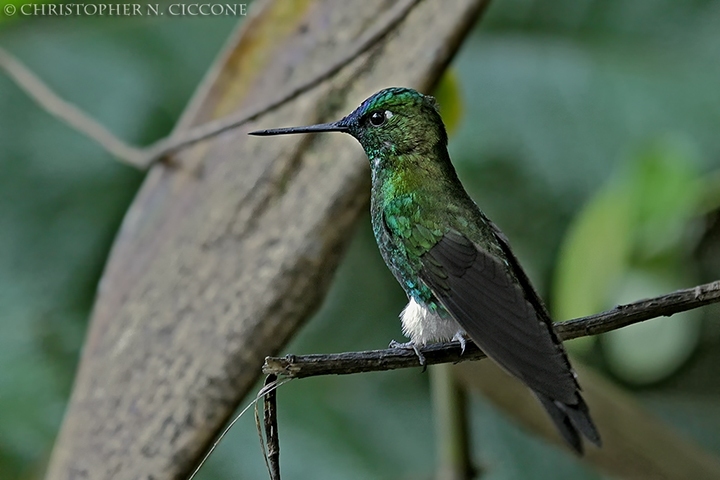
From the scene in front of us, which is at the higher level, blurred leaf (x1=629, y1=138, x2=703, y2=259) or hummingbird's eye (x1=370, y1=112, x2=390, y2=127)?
blurred leaf (x1=629, y1=138, x2=703, y2=259)

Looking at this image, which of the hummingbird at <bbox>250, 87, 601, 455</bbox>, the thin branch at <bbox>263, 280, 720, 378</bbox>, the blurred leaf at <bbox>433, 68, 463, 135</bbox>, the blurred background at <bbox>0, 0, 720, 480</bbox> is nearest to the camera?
the thin branch at <bbox>263, 280, 720, 378</bbox>

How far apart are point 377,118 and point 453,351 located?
23 centimetres

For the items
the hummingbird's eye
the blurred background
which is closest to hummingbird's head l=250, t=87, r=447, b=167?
the hummingbird's eye

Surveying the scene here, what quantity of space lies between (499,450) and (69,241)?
1.14 metres

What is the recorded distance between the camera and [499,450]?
6.93ft

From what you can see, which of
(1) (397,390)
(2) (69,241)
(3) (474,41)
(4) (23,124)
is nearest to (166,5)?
(4) (23,124)

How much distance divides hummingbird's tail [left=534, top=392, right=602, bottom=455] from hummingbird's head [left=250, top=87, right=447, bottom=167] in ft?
0.84

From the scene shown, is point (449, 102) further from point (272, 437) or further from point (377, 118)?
point (272, 437)

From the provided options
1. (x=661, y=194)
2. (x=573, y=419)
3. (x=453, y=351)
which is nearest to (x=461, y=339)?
(x=453, y=351)

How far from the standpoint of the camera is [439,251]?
0.79 m

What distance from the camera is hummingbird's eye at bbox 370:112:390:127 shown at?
80cm

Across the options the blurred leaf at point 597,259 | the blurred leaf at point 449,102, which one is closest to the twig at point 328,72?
the blurred leaf at point 449,102

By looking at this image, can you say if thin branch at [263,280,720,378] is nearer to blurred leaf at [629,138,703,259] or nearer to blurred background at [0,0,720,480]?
blurred leaf at [629,138,703,259]

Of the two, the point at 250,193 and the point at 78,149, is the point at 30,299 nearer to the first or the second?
the point at 78,149
